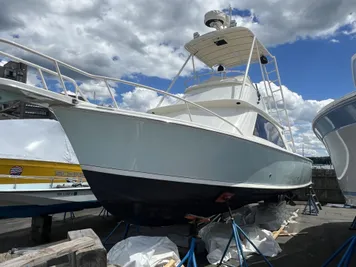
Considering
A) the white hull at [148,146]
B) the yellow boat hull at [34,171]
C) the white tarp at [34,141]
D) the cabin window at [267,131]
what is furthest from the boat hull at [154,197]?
the white tarp at [34,141]

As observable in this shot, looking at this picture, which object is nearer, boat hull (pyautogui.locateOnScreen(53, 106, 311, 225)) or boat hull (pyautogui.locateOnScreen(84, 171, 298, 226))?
boat hull (pyautogui.locateOnScreen(53, 106, 311, 225))

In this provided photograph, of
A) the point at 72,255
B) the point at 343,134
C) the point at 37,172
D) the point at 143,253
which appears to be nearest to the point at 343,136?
the point at 343,134

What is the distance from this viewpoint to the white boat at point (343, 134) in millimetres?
3527

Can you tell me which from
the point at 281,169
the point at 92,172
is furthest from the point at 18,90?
the point at 281,169

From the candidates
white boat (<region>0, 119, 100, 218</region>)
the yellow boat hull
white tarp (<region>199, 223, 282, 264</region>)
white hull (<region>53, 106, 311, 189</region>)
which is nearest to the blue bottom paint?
white boat (<region>0, 119, 100, 218</region>)

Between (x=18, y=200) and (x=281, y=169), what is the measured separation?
4984 mm

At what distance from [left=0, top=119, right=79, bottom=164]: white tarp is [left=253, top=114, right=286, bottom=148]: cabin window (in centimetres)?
418

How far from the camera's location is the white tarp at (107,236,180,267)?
342 centimetres

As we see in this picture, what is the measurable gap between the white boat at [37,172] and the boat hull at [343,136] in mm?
4926

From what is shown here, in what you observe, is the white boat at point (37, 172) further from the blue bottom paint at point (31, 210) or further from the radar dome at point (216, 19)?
the radar dome at point (216, 19)

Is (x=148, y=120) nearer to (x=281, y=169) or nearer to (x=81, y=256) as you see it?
(x=81, y=256)

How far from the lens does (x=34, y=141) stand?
6.00m

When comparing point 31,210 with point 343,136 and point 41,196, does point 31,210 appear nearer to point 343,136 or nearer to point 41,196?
point 41,196

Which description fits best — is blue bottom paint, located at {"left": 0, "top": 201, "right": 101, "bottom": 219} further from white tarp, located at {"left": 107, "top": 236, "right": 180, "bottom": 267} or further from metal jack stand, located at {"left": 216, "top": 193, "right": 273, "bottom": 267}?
metal jack stand, located at {"left": 216, "top": 193, "right": 273, "bottom": 267}
